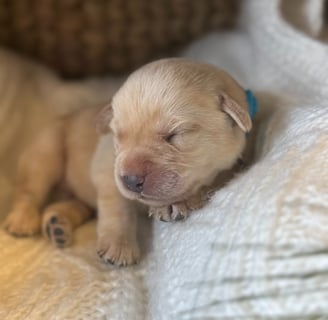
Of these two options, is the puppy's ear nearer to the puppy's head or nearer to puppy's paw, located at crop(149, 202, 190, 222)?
the puppy's head

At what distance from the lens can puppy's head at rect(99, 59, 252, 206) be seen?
43.1 inches

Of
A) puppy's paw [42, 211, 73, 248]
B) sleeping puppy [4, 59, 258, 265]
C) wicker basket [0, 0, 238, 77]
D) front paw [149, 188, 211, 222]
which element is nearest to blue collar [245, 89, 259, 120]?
sleeping puppy [4, 59, 258, 265]

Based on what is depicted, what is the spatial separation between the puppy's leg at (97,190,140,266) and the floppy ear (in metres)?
0.29

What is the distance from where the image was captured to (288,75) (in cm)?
151

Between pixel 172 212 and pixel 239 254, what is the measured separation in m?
0.27

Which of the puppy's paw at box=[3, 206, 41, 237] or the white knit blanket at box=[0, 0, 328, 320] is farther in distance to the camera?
the puppy's paw at box=[3, 206, 41, 237]

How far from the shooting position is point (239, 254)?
0.91 m

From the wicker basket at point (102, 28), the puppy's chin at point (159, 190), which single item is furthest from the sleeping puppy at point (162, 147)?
the wicker basket at point (102, 28)

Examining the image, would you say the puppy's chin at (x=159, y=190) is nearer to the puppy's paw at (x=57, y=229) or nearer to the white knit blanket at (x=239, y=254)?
the white knit blanket at (x=239, y=254)

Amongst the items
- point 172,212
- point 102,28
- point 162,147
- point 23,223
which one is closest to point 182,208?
point 172,212

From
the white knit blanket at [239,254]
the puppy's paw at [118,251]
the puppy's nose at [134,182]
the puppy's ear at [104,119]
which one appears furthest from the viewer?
the puppy's ear at [104,119]

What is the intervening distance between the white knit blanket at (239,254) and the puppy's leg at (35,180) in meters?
0.05

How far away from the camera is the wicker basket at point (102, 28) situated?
6.04 ft

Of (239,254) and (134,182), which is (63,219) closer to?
(134,182)
